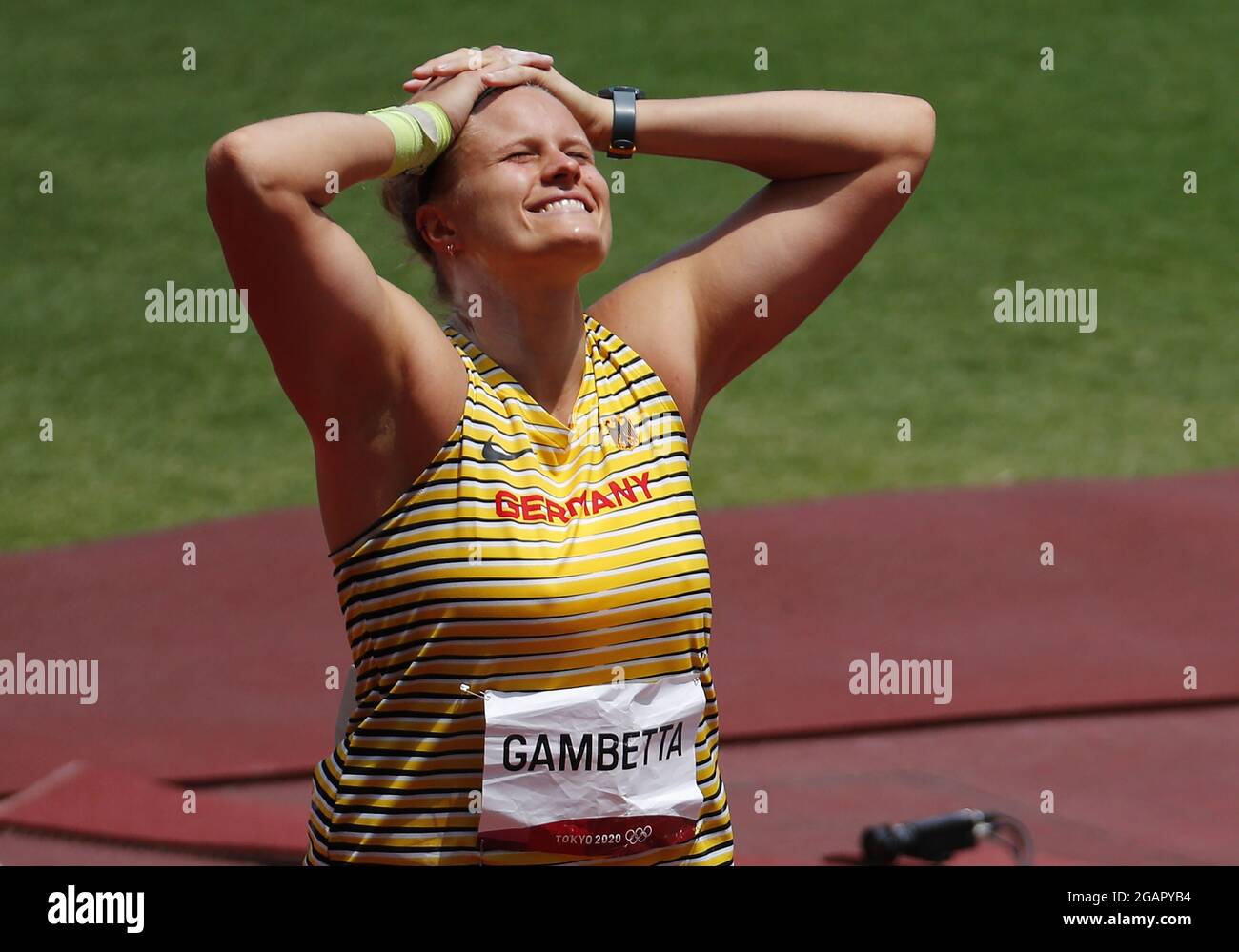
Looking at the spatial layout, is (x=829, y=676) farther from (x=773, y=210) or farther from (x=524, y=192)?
(x=524, y=192)

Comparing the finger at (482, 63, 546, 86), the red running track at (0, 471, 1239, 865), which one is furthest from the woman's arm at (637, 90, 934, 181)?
the red running track at (0, 471, 1239, 865)

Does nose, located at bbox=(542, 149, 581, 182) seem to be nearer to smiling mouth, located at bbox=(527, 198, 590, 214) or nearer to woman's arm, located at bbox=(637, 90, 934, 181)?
smiling mouth, located at bbox=(527, 198, 590, 214)

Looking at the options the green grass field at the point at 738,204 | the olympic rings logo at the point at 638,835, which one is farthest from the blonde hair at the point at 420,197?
the green grass field at the point at 738,204

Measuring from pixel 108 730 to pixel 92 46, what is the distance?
6911mm

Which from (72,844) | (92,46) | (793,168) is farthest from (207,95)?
(793,168)

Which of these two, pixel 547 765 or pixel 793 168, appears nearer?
pixel 547 765

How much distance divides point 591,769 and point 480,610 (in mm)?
262

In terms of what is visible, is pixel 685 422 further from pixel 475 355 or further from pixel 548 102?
pixel 548 102

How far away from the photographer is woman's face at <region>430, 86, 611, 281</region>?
2.12m

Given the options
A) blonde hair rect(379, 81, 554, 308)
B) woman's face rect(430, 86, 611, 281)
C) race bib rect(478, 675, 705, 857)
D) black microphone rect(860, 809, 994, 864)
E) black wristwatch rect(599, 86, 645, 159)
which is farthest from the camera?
black microphone rect(860, 809, 994, 864)

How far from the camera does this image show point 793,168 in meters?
2.48

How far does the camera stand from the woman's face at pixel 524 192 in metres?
2.12

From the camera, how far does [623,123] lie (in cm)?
237

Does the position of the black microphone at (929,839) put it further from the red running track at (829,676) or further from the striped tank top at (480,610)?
the striped tank top at (480,610)
